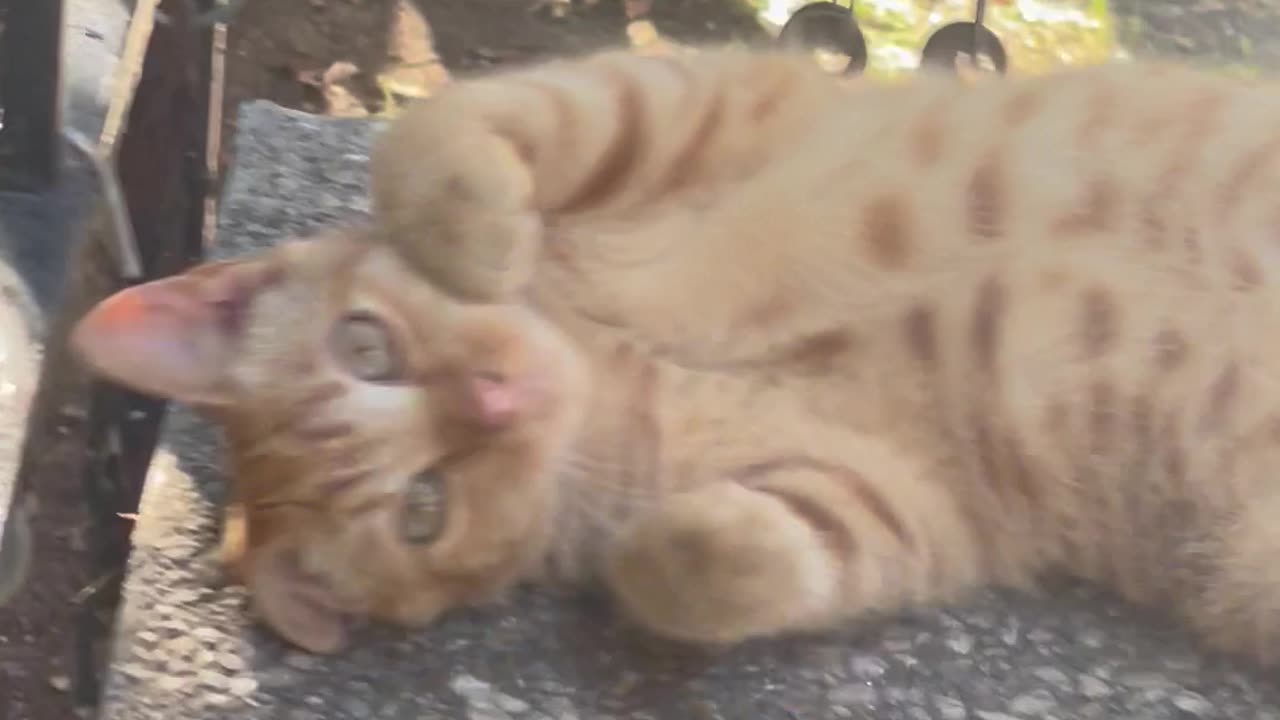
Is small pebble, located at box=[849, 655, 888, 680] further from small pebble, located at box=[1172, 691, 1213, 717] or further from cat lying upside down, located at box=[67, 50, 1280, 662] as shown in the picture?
small pebble, located at box=[1172, 691, 1213, 717]

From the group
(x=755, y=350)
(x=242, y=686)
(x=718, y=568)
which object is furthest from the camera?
(x=755, y=350)

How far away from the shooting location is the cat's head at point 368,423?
112 centimetres

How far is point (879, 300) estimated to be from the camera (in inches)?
47.3

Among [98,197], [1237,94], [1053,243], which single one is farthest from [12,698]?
[1237,94]

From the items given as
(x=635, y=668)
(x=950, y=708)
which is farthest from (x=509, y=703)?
(x=950, y=708)

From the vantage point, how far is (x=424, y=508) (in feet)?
3.71

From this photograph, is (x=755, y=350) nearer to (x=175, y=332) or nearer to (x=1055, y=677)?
(x=1055, y=677)

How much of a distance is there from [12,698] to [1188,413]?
55.1 inches

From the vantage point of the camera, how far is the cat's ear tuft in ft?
3.65

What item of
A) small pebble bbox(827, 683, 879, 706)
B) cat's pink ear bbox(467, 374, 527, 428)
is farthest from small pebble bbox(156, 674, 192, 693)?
small pebble bbox(827, 683, 879, 706)

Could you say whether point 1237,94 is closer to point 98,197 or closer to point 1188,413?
point 1188,413

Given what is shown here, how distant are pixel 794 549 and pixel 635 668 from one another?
180 millimetres

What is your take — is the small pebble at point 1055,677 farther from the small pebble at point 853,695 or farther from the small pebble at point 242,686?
the small pebble at point 242,686

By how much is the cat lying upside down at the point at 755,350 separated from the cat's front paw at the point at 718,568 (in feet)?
0.10
